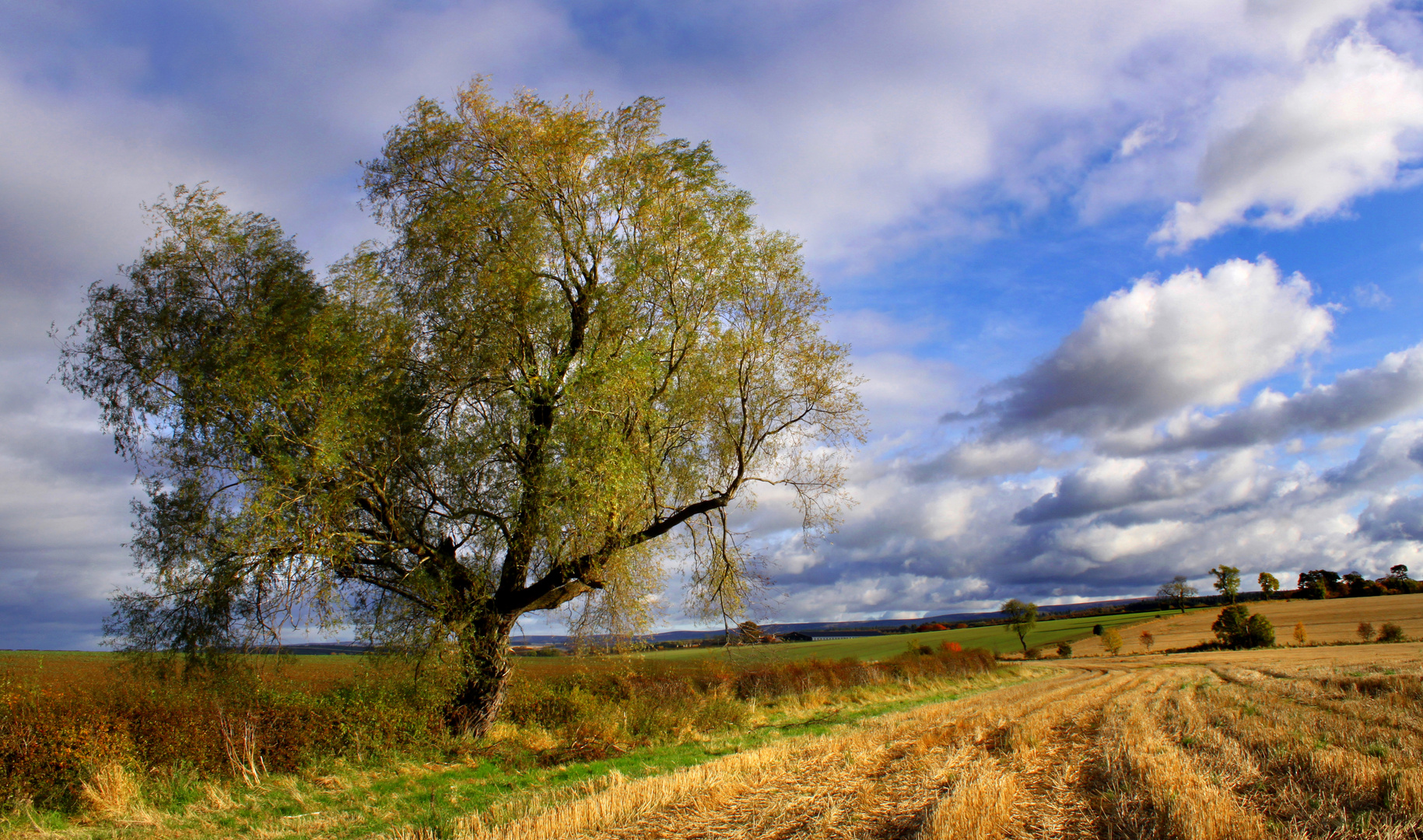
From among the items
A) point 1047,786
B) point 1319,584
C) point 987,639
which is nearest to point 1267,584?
point 1319,584

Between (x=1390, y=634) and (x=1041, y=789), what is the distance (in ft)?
268

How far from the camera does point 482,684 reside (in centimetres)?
1638

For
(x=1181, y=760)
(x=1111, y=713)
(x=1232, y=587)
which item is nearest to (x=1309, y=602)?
(x=1232, y=587)

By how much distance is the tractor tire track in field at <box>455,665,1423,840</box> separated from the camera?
6734 mm

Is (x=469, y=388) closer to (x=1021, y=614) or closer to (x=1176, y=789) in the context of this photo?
(x=1176, y=789)

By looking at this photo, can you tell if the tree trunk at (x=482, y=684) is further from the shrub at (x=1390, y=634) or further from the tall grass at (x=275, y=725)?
the shrub at (x=1390, y=634)

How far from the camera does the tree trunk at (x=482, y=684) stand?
51.8 ft

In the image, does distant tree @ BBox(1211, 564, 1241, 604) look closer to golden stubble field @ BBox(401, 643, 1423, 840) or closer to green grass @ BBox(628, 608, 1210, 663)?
green grass @ BBox(628, 608, 1210, 663)

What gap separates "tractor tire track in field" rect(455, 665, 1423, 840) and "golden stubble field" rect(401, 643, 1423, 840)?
0.09 feet

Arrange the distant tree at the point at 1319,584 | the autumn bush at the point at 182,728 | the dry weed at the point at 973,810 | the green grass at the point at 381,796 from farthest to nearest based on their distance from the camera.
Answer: the distant tree at the point at 1319,584, the autumn bush at the point at 182,728, the green grass at the point at 381,796, the dry weed at the point at 973,810

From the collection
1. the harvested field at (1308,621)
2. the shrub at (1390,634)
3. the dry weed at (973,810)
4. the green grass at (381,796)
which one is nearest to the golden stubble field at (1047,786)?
the dry weed at (973,810)

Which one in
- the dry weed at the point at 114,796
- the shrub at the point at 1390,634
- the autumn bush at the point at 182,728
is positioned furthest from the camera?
the shrub at the point at 1390,634

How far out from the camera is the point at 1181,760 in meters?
9.34

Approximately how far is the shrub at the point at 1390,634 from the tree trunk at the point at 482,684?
269ft
